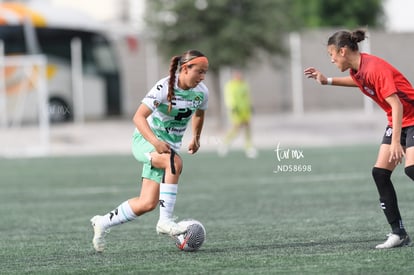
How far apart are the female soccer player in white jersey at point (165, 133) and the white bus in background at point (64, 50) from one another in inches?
930

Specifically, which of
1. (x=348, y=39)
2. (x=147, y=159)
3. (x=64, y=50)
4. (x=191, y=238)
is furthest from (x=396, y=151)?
(x=64, y=50)

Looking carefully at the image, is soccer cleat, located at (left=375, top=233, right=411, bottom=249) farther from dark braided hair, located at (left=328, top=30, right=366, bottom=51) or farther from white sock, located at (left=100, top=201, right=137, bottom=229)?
white sock, located at (left=100, top=201, right=137, bottom=229)

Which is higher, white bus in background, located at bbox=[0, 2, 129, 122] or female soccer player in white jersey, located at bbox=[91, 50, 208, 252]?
white bus in background, located at bbox=[0, 2, 129, 122]

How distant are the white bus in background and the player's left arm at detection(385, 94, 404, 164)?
24.7 meters

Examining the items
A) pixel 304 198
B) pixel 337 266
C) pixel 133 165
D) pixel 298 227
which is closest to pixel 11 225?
pixel 298 227

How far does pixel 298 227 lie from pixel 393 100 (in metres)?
2.52

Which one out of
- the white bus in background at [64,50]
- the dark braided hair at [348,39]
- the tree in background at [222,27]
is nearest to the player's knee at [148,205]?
the dark braided hair at [348,39]

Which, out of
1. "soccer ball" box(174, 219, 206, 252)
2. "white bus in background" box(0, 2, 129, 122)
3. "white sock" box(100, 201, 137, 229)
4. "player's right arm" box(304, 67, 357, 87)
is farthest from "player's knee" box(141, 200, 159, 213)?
"white bus in background" box(0, 2, 129, 122)

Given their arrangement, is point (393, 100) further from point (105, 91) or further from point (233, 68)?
point (105, 91)

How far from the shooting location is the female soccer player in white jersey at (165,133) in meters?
7.72

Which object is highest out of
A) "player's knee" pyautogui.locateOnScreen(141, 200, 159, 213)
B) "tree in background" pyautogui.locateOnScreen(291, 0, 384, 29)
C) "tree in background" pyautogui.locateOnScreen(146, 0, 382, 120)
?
"tree in background" pyautogui.locateOnScreen(291, 0, 384, 29)

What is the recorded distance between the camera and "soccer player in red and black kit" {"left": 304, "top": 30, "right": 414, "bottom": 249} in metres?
7.28

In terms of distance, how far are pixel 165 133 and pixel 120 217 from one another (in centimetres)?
78

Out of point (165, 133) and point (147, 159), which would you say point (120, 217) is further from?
→ point (165, 133)
